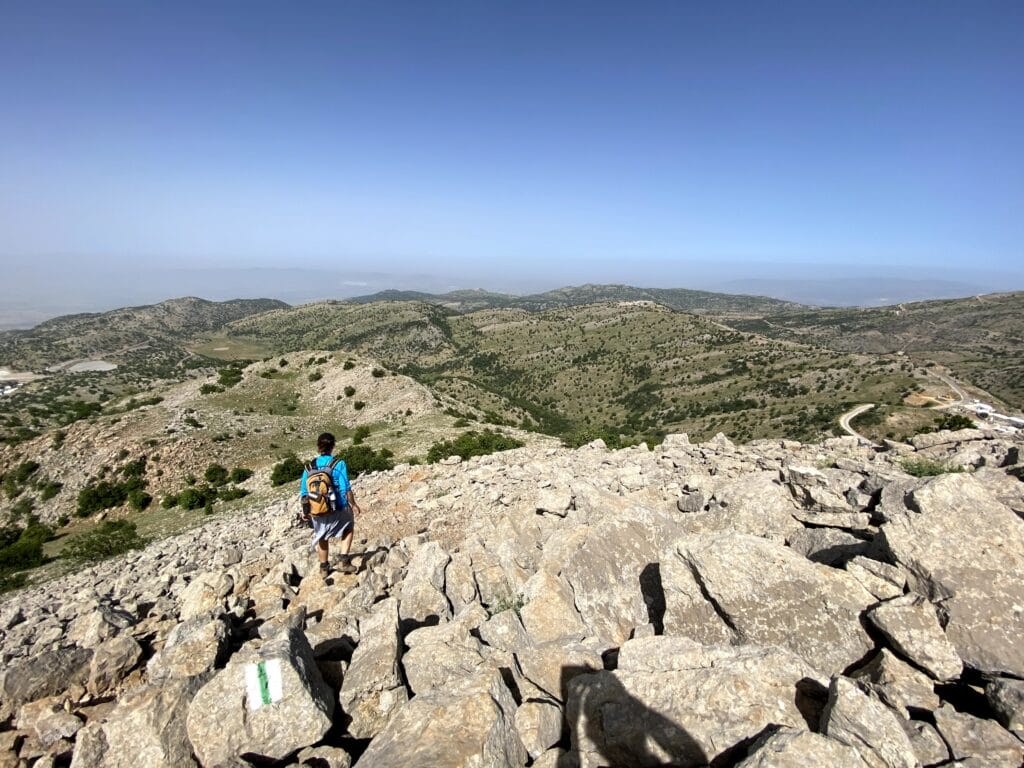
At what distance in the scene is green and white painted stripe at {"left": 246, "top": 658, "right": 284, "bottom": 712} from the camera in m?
4.60

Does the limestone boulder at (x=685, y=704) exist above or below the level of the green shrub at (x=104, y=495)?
above

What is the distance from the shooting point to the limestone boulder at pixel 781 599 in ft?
16.4

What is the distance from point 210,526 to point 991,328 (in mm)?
201104

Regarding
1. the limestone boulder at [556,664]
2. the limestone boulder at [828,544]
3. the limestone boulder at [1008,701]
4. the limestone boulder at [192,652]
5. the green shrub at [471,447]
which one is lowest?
the green shrub at [471,447]

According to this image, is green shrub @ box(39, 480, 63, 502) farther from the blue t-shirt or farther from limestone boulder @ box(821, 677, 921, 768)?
limestone boulder @ box(821, 677, 921, 768)

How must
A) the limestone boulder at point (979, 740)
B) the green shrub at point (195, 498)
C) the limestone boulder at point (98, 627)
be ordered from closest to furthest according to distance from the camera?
the limestone boulder at point (979, 740) < the limestone boulder at point (98, 627) < the green shrub at point (195, 498)

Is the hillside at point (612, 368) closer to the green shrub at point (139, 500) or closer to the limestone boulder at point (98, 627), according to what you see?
the green shrub at point (139, 500)

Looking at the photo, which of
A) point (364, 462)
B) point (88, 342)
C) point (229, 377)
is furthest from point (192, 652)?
point (88, 342)

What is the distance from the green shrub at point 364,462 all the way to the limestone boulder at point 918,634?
70.8 feet

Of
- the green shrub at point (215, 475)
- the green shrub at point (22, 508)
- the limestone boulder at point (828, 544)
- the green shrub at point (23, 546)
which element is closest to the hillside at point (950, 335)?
the limestone boulder at point (828, 544)

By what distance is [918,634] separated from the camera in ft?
14.9

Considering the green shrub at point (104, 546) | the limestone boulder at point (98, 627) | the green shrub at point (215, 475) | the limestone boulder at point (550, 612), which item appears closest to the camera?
the limestone boulder at point (550, 612)

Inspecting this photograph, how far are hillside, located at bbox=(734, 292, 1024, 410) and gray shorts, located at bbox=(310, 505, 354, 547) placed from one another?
340 ft

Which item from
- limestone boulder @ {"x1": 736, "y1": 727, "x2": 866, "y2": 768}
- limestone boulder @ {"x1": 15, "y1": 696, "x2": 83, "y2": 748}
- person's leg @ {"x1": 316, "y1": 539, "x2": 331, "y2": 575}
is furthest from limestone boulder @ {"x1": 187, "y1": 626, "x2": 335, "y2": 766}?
person's leg @ {"x1": 316, "y1": 539, "x2": 331, "y2": 575}
